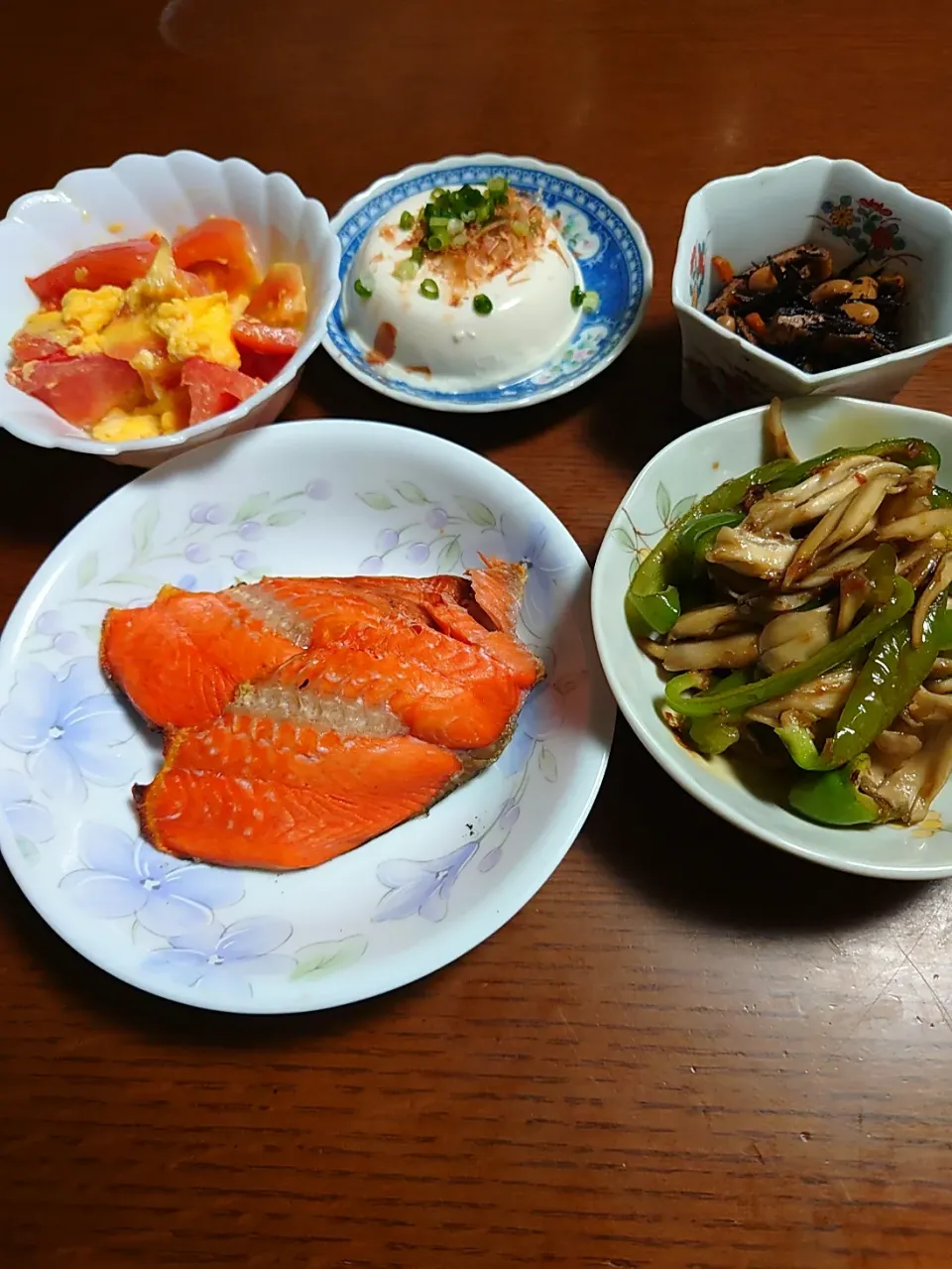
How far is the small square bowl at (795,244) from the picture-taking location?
1282 millimetres

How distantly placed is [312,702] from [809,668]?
2.26 feet

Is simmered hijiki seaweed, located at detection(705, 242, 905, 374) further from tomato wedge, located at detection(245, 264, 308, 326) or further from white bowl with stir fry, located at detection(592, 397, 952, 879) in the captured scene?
tomato wedge, located at detection(245, 264, 308, 326)

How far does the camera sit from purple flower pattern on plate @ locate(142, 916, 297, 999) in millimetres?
1073

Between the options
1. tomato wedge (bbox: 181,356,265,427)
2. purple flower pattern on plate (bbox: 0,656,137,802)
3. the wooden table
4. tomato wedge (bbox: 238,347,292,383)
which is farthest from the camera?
tomato wedge (bbox: 238,347,292,383)

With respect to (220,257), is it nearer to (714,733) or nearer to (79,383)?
(79,383)

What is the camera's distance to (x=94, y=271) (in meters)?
1.52

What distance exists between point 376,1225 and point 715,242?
153 cm

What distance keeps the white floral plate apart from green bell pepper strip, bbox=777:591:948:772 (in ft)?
0.86

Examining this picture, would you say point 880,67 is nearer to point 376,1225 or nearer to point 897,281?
point 897,281

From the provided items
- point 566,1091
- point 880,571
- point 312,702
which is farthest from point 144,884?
point 880,571

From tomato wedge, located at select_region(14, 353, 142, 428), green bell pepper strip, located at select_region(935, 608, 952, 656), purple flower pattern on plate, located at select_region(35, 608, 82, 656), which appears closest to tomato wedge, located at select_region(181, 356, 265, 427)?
tomato wedge, located at select_region(14, 353, 142, 428)

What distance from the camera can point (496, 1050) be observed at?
111 cm

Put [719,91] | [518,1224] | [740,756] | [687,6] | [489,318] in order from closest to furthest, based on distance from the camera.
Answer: [518,1224], [740,756], [489,318], [719,91], [687,6]

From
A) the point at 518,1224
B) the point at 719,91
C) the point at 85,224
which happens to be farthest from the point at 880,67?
the point at 518,1224
